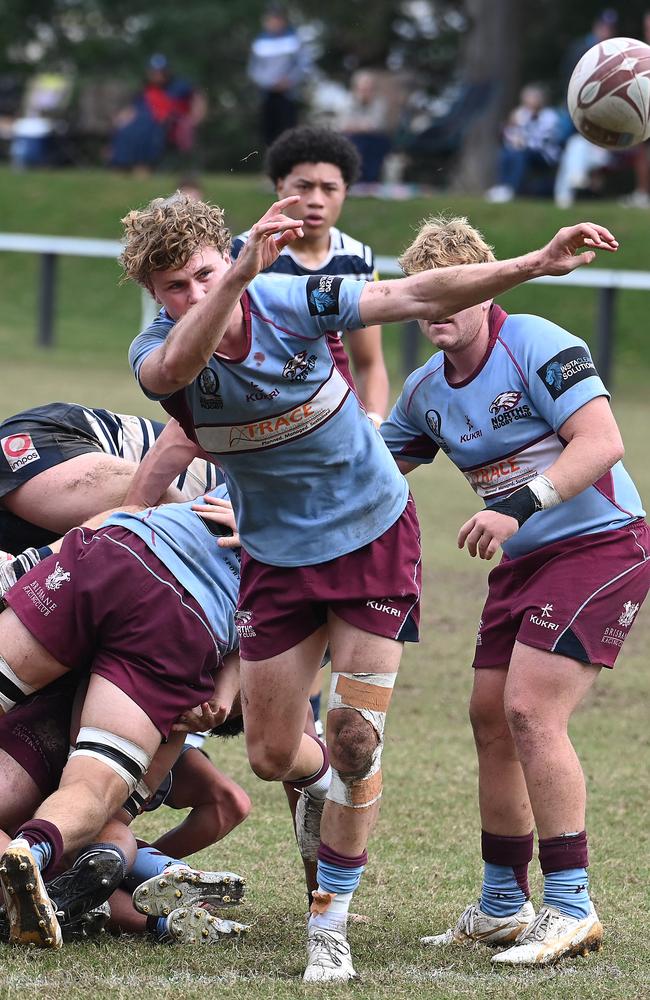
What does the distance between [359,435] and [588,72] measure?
6.04ft

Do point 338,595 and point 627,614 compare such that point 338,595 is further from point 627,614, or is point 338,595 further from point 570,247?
point 570,247

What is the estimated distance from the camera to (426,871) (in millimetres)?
4656

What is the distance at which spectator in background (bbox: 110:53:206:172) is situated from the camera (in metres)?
23.9

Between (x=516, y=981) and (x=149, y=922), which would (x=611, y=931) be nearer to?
(x=516, y=981)

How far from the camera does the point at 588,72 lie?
5.06m

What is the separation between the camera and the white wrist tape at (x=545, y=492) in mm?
3773

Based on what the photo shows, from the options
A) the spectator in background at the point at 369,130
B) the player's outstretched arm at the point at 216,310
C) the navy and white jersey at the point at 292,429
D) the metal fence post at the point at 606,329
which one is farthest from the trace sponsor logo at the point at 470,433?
the spectator in background at the point at 369,130

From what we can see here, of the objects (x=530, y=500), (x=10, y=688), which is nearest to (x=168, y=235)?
(x=530, y=500)

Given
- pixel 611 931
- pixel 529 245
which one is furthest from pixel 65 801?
pixel 529 245

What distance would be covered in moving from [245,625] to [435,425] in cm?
77

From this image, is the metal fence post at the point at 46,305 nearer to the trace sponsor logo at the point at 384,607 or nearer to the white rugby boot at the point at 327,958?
the trace sponsor logo at the point at 384,607

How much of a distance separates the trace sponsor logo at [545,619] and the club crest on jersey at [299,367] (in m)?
0.86

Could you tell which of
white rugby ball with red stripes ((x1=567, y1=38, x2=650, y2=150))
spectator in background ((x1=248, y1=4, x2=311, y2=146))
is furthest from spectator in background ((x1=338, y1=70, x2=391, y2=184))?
white rugby ball with red stripes ((x1=567, y1=38, x2=650, y2=150))

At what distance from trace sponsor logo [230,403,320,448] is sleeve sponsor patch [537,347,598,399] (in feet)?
2.06
